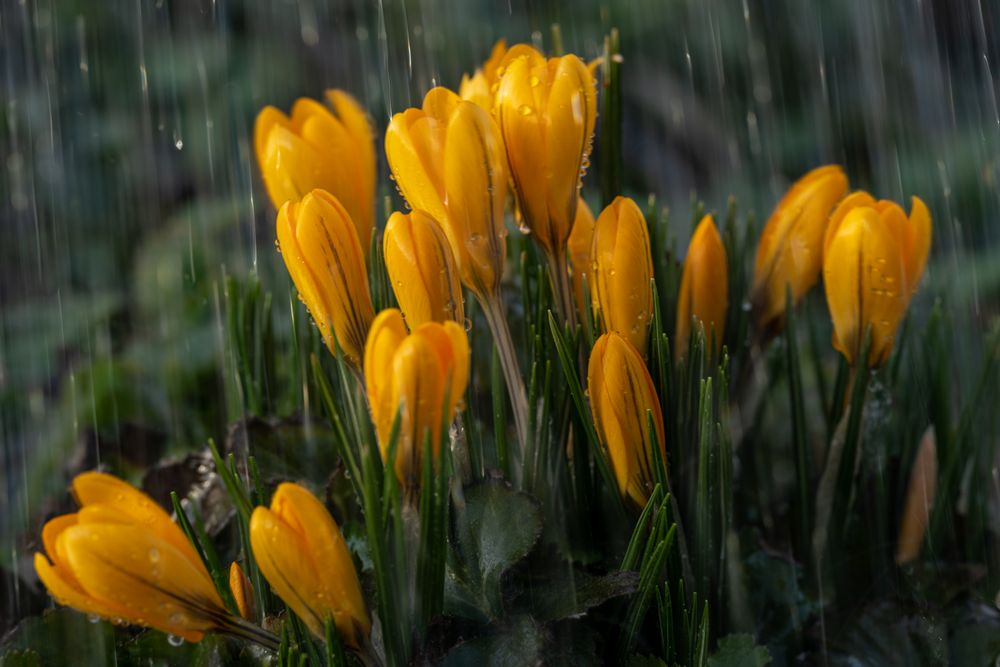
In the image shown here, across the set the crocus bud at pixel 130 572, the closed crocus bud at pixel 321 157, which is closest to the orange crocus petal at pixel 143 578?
the crocus bud at pixel 130 572

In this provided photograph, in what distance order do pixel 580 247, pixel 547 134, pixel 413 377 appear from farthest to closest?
1. pixel 580 247
2. pixel 547 134
3. pixel 413 377

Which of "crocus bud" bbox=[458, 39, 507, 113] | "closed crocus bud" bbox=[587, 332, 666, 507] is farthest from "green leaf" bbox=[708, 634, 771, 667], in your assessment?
Answer: "crocus bud" bbox=[458, 39, 507, 113]

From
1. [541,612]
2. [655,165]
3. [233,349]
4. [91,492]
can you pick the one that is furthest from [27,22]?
[541,612]

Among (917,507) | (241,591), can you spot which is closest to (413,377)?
(241,591)

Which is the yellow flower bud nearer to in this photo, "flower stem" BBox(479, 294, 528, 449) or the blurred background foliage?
"flower stem" BBox(479, 294, 528, 449)

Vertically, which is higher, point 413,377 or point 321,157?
point 321,157

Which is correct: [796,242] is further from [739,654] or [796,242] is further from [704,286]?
[739,654]

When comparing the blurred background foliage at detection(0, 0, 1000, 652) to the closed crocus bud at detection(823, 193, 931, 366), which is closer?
the closed crocus bud at detection(823, 193, 931, 366)
